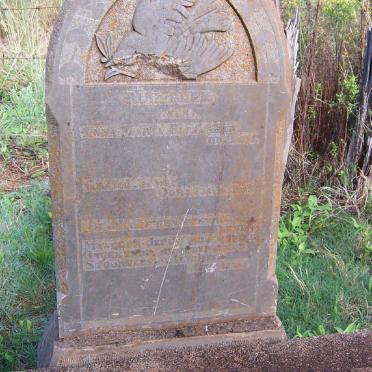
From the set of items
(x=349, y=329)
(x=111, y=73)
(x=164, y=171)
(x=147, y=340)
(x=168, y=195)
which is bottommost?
(x=349, y=329)

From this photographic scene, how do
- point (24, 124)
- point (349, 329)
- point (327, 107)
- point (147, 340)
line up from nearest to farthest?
1. point (147, 340)
2. point (349, 329)
3. point (327, 107)
4. point (24, 124)

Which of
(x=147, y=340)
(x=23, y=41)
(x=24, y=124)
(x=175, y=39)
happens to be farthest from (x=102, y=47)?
(x=23, y=41)

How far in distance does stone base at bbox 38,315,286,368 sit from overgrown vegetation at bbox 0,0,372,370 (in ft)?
1.35

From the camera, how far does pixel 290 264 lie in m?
3.51

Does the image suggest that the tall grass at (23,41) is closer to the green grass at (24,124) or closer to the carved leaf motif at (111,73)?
the green grass at (24,124)

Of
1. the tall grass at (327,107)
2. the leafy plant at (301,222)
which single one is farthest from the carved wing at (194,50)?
the tall grass at (327,107)

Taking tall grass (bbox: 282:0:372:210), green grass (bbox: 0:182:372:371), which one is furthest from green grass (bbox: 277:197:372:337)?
tall grass (bbox: 282:0:372:210)

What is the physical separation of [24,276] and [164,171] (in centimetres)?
150

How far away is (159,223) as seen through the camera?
2338 millimetres

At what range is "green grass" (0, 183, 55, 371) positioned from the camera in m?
2.88

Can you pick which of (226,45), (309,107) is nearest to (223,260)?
(226,45)

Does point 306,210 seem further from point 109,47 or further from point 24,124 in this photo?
point 24,124

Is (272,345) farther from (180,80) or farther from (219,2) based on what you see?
(219,2)

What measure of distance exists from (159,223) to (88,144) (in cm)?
44
